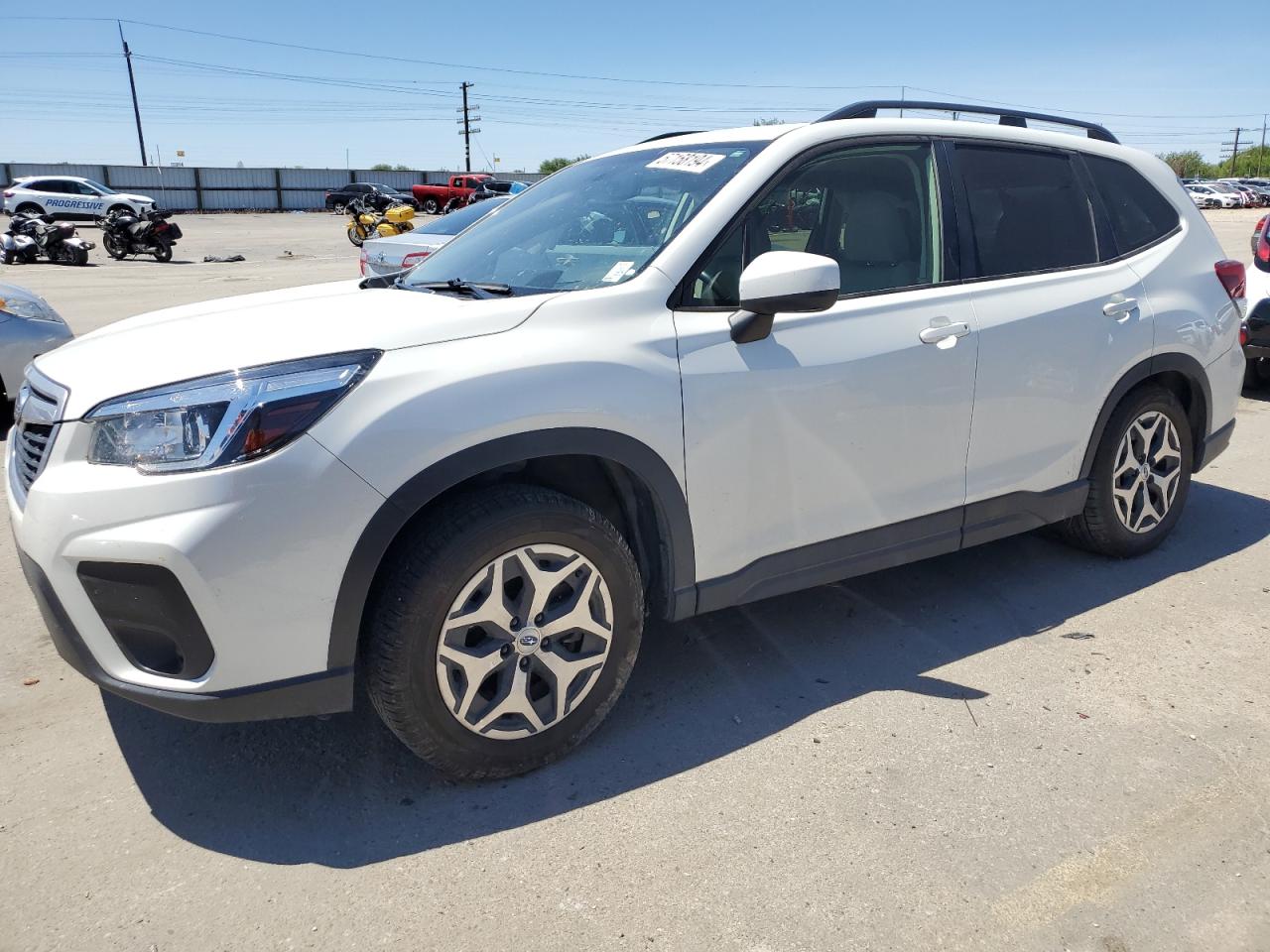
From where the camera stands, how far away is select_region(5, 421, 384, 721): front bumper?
228 cm

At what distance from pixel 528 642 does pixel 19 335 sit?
5.41m

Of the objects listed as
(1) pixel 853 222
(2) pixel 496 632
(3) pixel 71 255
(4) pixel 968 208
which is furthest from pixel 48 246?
(2) pixel 496 632

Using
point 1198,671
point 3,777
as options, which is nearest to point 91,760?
point 3,777

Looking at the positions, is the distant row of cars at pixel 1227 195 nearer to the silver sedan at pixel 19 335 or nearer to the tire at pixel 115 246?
the tire at pixel 115 246

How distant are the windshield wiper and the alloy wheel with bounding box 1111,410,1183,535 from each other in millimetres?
2637

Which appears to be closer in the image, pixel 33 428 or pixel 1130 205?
pixel 33 428

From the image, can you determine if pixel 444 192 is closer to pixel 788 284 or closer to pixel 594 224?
pixel 594 224

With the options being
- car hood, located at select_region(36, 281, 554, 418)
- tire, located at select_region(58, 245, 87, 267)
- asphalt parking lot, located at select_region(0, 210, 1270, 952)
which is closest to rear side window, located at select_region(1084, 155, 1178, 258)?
asphalt parking lot, located at select_region(0, 210, 1270, 952)

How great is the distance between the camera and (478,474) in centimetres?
→ 268

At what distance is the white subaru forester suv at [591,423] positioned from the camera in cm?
237

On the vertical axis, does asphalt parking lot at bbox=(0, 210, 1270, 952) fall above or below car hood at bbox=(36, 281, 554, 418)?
below

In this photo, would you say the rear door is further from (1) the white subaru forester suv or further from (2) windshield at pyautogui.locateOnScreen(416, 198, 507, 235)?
(2) windshield at pyautogui.locateOnScreen(416, 198, 507, 235)

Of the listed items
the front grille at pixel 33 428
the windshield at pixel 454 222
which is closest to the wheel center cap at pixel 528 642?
the front grille at pixel 33 428

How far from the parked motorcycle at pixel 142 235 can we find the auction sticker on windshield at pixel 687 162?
73.7ft
